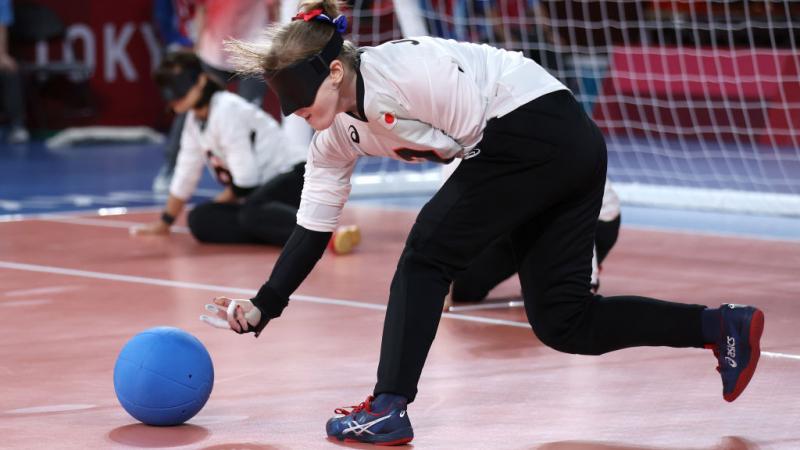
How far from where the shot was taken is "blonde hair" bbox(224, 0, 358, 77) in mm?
3699

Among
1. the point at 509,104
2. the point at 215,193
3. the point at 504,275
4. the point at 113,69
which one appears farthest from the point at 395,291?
the point at 113,69

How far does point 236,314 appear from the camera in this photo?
156 inches

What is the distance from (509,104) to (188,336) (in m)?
1.18

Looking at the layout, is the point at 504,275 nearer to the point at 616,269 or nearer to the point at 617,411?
the point at 616,269

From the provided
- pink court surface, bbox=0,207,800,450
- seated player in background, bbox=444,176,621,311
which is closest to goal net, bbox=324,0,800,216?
pink court surface, bbox=0,207,800,450

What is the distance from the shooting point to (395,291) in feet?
12.8

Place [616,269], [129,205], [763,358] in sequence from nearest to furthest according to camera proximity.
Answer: [763,358] → [616,269] → [129,205]

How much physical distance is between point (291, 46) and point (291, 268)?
0.71m

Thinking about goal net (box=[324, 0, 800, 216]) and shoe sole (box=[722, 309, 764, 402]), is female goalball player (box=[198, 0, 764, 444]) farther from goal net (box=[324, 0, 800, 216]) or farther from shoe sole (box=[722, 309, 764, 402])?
goal net (box=[324, 0, 800, 216])

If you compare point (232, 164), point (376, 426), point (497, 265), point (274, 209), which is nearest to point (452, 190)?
point (376, 426)

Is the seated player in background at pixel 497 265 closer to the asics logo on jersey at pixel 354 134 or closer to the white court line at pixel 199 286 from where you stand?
the white court line at pixel 199 286

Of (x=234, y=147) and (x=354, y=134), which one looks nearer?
(x=354, y=134)

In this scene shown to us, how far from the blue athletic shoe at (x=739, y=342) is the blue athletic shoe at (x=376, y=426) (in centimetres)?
95

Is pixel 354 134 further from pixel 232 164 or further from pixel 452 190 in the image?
pixel 232 164
